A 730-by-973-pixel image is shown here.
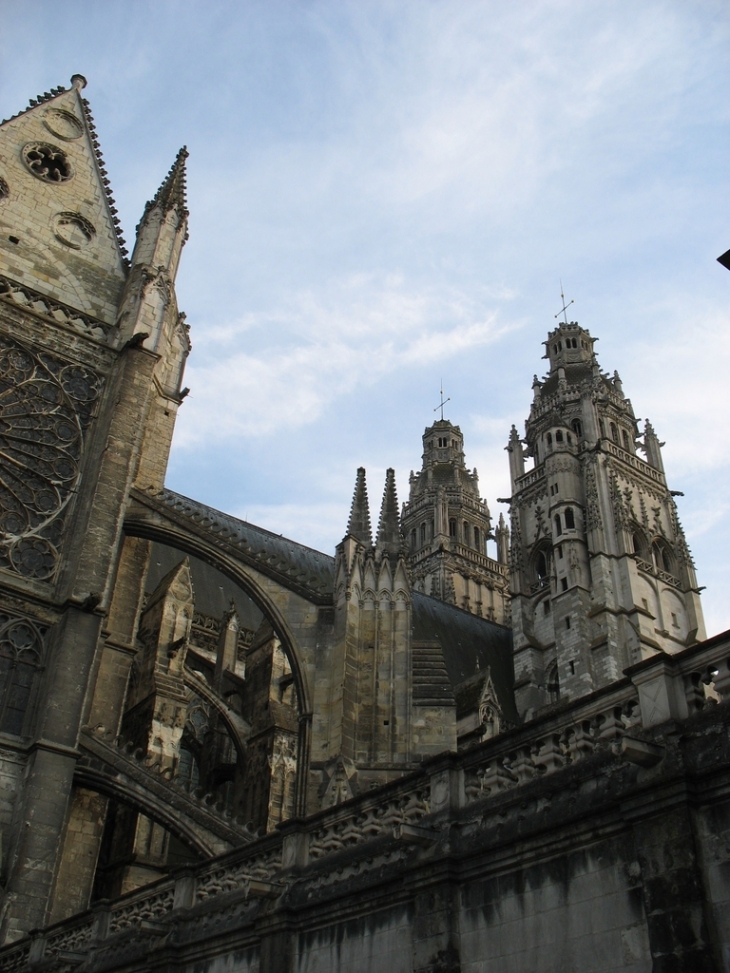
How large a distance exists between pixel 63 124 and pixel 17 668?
1595 cm

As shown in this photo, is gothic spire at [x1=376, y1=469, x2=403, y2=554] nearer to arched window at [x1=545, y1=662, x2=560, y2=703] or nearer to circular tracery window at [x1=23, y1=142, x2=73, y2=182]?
circular tracery window at [x1=23, y1=142, x2=73, y2=182]

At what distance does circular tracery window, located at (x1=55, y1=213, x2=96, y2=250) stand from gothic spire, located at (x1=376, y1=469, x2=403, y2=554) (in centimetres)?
1017

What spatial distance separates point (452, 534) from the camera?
2175 inches

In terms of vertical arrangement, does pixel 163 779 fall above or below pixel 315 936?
above

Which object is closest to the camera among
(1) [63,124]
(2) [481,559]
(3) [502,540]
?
(1) [63,124]

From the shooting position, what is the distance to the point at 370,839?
28.7ft

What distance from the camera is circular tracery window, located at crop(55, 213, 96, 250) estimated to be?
2261 centimetres

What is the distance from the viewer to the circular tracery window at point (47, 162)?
77.2 feet

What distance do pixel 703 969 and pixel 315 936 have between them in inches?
168

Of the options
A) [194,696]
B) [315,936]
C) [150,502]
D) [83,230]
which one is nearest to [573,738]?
[315,936]

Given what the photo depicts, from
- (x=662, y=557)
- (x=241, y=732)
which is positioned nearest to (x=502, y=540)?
(x=662, y=557)

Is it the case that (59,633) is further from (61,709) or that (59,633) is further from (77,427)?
(77,427)

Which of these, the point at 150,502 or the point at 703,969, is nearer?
the point at 703,969

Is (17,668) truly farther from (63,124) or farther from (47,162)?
(63,124)
